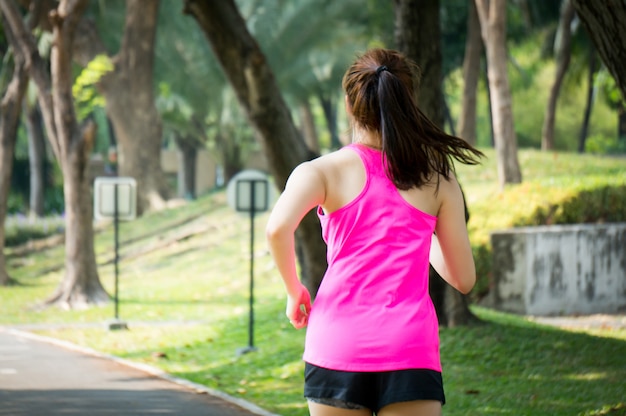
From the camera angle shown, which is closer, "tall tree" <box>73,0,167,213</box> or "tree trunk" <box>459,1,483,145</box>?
"tree trunk" <box>459,1,483,145</box>

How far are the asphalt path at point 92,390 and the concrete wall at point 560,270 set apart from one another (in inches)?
226

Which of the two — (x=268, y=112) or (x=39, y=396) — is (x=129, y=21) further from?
(x=39, y=396)

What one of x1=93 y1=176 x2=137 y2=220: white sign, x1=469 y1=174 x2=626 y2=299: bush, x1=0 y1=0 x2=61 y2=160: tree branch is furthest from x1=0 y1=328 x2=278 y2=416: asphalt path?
x1=0 y1=0 x2=61 y2=160: tree branch

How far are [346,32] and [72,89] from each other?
71.9ft

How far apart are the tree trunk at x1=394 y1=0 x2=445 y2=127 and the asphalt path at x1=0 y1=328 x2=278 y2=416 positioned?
11.9 ft

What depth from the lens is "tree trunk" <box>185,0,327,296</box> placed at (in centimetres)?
1178

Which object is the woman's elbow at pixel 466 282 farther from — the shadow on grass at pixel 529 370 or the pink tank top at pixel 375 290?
the shadow on grass at pixel 529 370

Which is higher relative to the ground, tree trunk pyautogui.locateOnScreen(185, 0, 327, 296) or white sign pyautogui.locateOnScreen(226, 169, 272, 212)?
tree trunk pyautogui.locateOnScreen(185, 0, 327, 296)

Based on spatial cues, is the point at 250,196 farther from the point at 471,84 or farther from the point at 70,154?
the point at 471,84

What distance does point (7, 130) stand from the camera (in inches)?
931

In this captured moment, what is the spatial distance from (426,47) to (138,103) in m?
22.9

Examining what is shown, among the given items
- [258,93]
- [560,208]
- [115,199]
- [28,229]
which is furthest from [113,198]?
[28,229]

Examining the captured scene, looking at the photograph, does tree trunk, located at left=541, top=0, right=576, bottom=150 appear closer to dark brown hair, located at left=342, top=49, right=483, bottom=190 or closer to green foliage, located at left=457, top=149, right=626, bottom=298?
green foliage, located at left=457, top=149, right=626, bottom=298

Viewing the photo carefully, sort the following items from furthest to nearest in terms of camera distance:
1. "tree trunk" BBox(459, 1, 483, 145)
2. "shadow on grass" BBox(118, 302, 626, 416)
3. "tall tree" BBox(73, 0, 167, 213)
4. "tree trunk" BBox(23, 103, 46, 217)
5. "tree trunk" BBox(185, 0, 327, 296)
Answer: "tree trunk" BBox(23, 103, 46, 217), "tall tree" BBox(73, 0, 167, 213), "tree trunk" BBox(459, 1, 483, 145), "tree trunk" BBox(185, 0, 327, 296), "shadow on grass" BBox(118, 302, 626, 416)
